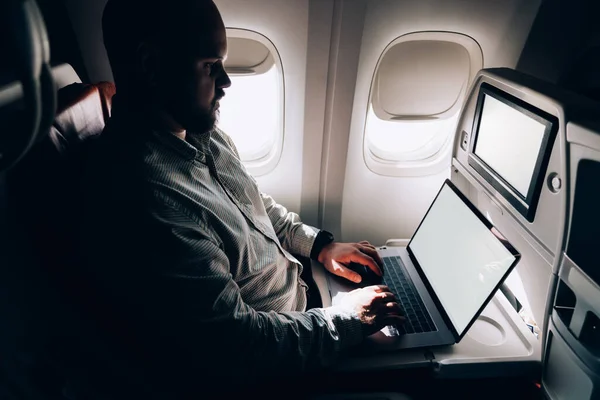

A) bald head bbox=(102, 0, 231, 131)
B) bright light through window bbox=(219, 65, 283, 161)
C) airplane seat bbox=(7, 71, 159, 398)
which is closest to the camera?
airplane seat bbox=(7, 71, 159, 398)

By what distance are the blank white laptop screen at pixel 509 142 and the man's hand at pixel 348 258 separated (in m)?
0.55

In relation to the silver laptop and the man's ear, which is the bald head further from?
the silver laptop

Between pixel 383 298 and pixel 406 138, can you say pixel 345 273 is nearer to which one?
pixel 383 298

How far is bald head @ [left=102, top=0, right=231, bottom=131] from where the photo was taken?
924mm

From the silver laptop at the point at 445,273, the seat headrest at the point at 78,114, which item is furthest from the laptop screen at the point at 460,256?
the seat headrest at the point at 78,114

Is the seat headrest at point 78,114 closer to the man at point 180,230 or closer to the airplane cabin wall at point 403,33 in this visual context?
the man at point 180,230

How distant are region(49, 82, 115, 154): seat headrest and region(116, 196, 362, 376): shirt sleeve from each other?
0.30 m

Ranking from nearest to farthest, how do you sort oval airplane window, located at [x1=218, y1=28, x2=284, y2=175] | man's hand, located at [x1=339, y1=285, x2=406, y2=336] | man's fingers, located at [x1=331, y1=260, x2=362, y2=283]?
man's hand, located at [x1=339, y1=285, x2=406, y2=336], man's fingers, located at [x1=331, y1=260, x2=362, y2=283], oval airplane window, located at [x1=218, y1=28, x2=284, y2=175]

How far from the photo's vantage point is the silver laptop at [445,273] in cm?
109

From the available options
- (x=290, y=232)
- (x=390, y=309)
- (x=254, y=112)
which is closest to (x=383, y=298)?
(x=390, y=309)

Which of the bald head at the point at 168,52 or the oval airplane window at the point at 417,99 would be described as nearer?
the bald head at the point at 168,52

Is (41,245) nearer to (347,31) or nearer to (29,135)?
(29,135)

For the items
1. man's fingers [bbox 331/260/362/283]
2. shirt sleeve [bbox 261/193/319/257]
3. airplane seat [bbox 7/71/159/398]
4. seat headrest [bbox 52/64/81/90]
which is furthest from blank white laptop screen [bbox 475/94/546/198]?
seat headrest [bbox 52/64/81/90]

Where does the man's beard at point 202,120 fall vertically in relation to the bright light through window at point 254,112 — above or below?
above
